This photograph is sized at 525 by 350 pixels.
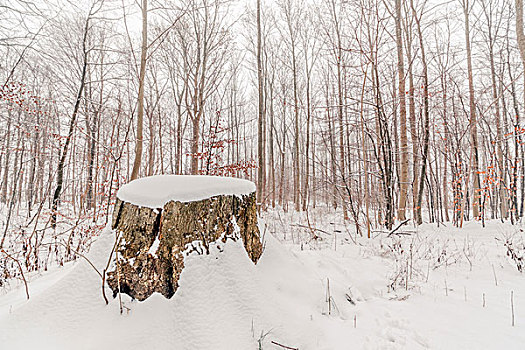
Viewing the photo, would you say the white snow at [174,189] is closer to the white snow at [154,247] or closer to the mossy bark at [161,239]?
the mossy bark at [161,239]

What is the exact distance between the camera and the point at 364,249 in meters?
3.48

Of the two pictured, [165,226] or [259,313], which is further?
[165,226]

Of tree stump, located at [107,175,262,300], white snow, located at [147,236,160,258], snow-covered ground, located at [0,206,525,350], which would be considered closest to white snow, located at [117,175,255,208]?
tree stump, located at [107,175,262,300]

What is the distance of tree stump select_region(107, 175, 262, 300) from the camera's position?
1.71 m

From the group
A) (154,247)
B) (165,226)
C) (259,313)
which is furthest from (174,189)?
(259,313)

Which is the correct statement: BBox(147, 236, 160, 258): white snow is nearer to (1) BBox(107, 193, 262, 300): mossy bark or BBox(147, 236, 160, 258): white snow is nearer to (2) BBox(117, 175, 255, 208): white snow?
(1) BBox(107, 193, 262, 300): mossy bark

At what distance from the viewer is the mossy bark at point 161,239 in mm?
1696

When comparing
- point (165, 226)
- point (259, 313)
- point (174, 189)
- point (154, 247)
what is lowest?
point (259, 313)

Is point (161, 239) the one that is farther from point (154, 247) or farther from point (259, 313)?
point (259, 313)

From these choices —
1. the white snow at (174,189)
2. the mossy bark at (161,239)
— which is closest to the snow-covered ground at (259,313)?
the mossy bark at (161,239)

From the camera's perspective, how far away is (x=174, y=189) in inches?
72.3

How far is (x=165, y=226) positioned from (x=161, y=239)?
98 millimetres

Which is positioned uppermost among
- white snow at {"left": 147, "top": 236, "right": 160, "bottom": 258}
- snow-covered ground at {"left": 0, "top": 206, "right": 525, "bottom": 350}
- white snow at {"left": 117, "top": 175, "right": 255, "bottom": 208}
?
white snow at {"left": 117, "top": 175, "right": 255, "bottom": 208}

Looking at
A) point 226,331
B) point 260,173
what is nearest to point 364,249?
point 226,331
